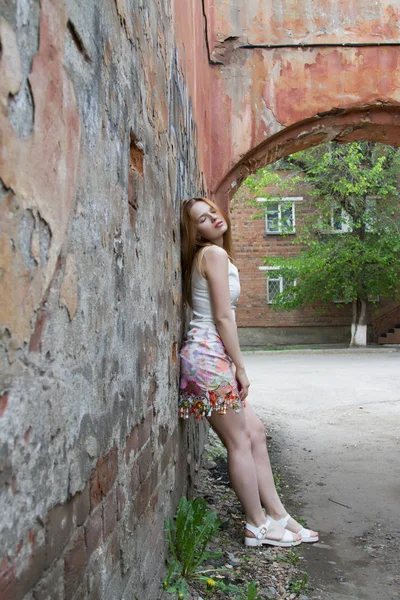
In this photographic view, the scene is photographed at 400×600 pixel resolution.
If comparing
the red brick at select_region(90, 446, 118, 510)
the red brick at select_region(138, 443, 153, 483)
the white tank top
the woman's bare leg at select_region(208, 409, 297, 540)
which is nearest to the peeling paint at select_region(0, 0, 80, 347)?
the red brick at select_region(90, 446, 118, 510)

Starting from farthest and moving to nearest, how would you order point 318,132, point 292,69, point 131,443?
point 318,132
point 292,69
point 131,443

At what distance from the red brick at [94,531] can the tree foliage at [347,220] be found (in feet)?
54.8

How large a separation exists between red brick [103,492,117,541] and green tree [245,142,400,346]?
1654 centimetres

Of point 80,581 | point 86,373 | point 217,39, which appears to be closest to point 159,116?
point 86,373

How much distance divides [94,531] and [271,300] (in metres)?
20.8

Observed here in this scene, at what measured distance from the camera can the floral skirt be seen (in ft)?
10.8

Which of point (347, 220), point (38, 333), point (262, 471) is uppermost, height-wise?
point (347, 220)

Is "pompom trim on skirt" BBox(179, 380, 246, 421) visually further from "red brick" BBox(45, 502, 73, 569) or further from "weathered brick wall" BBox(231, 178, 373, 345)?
"weathered brick wall" BBox(231, 178, 373, 345)

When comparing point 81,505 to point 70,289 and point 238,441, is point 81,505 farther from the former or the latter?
point 238,441

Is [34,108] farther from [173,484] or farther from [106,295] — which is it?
[173,484]

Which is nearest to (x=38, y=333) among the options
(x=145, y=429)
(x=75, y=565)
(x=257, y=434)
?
(x=75, y=565)

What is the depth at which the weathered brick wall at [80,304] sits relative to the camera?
1131 millimetres

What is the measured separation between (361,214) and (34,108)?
18.8 metres

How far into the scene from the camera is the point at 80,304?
1513mm
